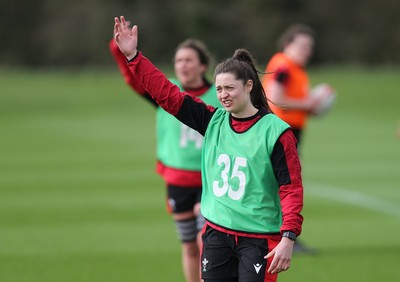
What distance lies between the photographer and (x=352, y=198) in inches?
613

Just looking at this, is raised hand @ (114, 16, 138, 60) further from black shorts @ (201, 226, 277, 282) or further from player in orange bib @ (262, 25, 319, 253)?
player in orange bib @ (262, 25, 319, 253)

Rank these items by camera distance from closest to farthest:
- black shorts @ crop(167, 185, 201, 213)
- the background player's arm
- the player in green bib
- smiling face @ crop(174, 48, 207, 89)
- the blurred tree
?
1. the player in green bib
2. smiling face @ crop(174, 48, 207, 89)
3. black shorts @ crop(167, 185, 201, 213)
4. the background player's arm
5. the blurred tree

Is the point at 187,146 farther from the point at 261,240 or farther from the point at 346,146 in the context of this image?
the point at 346,146

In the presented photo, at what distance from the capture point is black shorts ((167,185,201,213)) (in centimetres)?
836

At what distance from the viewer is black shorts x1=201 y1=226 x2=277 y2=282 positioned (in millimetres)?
5859

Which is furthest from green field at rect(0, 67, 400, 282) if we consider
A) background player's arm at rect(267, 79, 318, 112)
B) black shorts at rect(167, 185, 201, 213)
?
background player's arm at rect(267, 79, 318, 112)

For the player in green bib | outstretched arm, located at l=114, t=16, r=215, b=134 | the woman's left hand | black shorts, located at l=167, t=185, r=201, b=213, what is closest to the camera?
the woman's left hand

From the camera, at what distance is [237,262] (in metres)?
6.04

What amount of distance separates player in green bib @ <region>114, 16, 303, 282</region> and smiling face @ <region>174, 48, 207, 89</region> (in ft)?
6.92

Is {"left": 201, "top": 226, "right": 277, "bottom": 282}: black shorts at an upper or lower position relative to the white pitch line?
upper

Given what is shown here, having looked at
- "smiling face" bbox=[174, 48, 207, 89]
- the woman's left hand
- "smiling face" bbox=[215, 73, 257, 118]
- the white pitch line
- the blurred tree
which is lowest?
the white pitch line

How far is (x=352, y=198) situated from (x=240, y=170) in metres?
9.93

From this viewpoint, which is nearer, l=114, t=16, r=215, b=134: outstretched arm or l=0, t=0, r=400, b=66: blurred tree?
l=114, t=16, r=215, b=134: outstretched arm

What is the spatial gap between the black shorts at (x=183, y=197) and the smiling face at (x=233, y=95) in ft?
8.08
